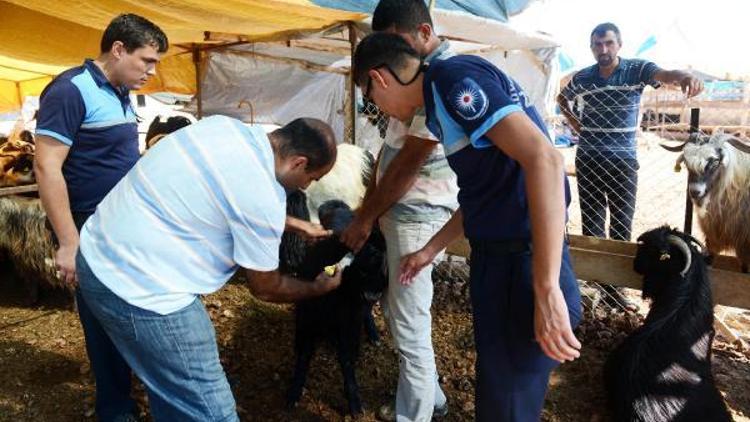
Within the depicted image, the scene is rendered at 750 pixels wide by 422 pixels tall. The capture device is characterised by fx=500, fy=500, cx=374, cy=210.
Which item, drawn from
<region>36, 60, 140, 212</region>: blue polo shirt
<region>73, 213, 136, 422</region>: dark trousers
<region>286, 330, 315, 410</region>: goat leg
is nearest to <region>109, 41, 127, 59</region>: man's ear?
<region>36, 60, 140, 212</region>: blue polo shirt

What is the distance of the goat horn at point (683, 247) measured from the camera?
9.32 feet

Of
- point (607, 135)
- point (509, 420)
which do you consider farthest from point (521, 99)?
point (607, 135)

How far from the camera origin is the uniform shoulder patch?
1328mm

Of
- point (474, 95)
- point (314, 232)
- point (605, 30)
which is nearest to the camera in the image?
point (474, 95)

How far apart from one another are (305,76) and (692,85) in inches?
249

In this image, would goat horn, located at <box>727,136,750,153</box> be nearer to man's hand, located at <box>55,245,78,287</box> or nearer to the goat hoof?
the goat hoof

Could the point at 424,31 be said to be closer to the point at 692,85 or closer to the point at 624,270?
the point at 624,270

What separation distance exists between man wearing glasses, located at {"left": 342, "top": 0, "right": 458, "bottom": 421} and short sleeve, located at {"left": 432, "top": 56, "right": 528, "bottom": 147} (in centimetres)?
72

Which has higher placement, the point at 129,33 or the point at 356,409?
the point at 129,33

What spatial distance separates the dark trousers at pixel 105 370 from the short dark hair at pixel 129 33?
85cm

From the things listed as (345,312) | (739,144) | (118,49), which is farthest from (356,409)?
(739,144)

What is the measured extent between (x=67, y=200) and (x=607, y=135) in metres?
3.68

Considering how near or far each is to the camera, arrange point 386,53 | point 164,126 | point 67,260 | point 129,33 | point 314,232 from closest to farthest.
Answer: point 386,53 → point 67,260 → point 129,33 → point 314,232 → point 164,126

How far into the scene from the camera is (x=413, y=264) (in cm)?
220
